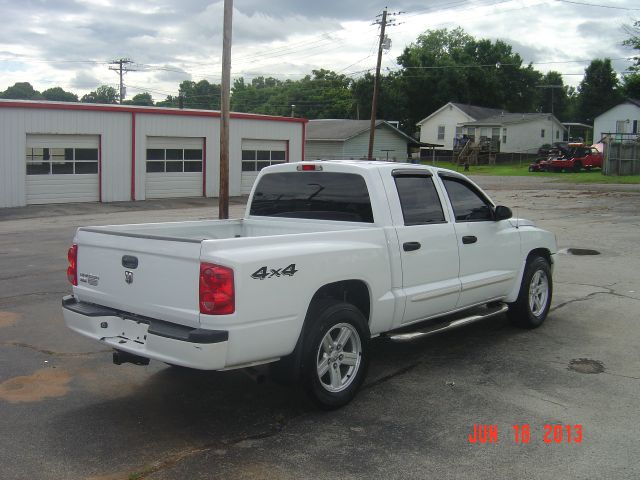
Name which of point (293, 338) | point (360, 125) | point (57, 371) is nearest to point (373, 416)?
point (293, 338)

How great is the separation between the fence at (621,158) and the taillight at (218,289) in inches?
1794

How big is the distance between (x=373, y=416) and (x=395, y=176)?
2.07 meters

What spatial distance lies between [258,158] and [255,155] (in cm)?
26

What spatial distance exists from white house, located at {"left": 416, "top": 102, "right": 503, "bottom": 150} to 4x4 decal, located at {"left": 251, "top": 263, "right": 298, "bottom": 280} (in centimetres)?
6909

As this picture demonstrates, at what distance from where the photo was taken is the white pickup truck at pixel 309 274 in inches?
173

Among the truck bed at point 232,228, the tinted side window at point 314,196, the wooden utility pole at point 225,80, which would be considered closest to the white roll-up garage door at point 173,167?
the wooden utility pole at point 225,80

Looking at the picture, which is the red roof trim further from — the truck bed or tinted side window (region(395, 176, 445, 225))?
tinted side window (region(395, 176, 445, 225))

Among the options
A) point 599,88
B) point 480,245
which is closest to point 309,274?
point 480,245

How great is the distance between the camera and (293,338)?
470cm

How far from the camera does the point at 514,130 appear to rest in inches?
2699

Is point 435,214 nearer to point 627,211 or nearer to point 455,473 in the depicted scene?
point 455,473

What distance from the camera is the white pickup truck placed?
4398 mm

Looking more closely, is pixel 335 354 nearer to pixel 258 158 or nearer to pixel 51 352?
pixel 51 352

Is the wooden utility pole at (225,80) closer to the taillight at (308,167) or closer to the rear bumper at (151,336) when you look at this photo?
the taillight at (308,167)
